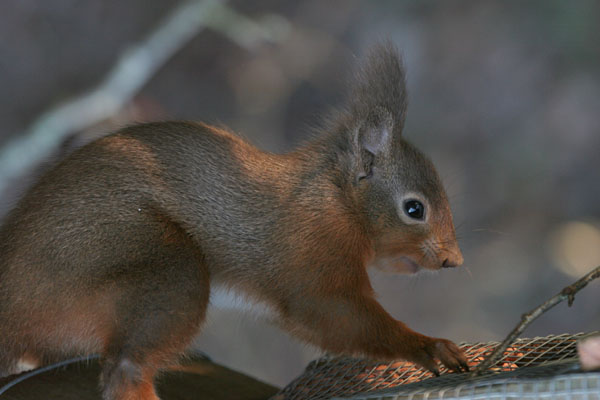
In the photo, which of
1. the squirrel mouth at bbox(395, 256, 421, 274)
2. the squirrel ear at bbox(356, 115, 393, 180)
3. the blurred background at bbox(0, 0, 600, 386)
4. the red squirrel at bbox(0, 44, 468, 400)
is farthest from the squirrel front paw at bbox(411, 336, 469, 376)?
the blurred background at bbox(0, 0, 600, 386)

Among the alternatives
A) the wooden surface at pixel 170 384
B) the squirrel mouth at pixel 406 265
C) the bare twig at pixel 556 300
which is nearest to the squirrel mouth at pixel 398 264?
the squirrel mouth at pixel 406 265

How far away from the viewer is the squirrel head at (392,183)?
1.44 meters

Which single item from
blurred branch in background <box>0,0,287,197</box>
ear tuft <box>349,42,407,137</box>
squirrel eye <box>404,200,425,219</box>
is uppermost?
blurred branch in background <box>0,0,287,197</box>

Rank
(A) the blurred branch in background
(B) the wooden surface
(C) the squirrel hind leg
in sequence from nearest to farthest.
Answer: (C) the squirrel hind leg, (B) the wooden surface, (A) the blurred branch in background

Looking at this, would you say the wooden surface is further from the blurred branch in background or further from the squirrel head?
the blurred branch in background

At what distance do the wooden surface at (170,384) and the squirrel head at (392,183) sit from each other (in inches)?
16.1

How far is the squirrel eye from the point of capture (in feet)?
4.73

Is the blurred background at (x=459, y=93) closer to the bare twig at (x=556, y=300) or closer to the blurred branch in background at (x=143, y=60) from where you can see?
the blurred branch in background at (x=143, y=60)

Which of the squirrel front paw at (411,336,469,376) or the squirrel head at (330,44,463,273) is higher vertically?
the squirrel head at (330,44,463,273)

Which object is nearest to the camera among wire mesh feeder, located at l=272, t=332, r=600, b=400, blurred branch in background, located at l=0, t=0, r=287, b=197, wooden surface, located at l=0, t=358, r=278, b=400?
wire mesh feeder, located at l=272, t=332, r=600, b=400

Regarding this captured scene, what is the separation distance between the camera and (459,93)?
2.90 meters

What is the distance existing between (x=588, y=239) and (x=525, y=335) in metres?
0.47

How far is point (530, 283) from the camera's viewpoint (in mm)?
2957

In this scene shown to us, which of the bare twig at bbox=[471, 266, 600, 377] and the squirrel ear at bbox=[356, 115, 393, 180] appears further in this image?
the squirrel ear at bbox=[356, 115, 393, 180]
